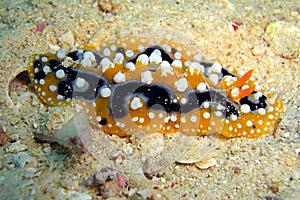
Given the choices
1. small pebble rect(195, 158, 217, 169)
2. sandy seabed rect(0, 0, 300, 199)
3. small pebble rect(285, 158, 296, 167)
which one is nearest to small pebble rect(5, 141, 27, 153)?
sandy seabed rect(0, 0, 300, 199)

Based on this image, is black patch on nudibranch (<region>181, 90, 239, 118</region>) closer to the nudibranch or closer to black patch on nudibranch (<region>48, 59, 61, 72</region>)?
the nudibranch

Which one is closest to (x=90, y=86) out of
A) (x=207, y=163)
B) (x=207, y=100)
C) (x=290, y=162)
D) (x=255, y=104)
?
(x=207, y=100)

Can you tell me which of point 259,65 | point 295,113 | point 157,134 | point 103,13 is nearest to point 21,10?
point 103,13

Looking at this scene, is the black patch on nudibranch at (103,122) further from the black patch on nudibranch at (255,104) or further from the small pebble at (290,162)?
the small pebble at (290,162)

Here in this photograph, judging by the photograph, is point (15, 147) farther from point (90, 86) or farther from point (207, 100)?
point (207, 100)

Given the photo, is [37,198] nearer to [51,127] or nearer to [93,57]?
[51,127]
